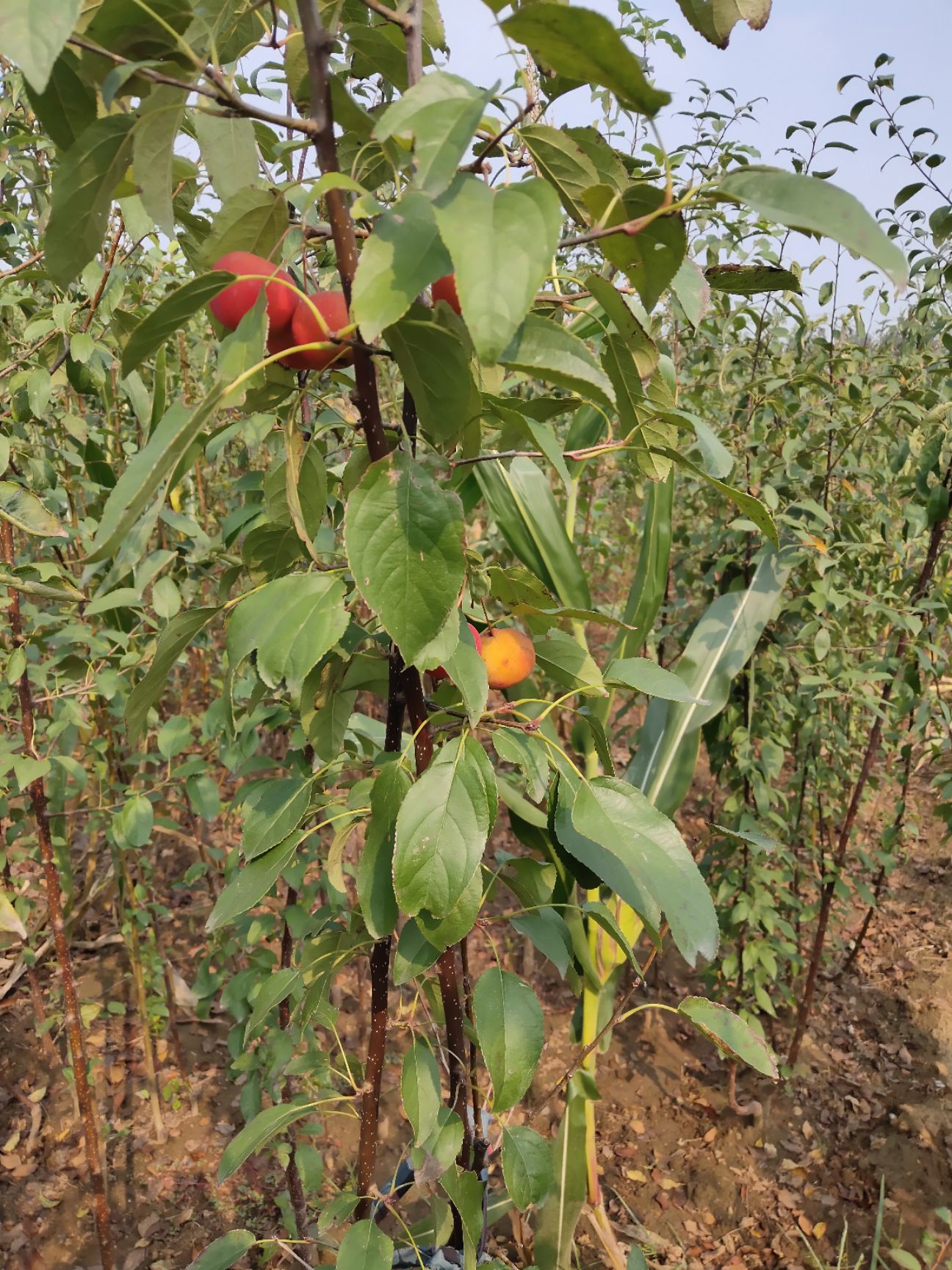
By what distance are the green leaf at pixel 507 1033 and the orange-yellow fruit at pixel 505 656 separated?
0.25 m

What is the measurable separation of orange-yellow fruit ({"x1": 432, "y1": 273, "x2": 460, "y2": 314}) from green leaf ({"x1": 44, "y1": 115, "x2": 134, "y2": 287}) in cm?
21

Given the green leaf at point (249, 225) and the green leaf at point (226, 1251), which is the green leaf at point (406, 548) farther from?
the green leaf at point (226, 1251)

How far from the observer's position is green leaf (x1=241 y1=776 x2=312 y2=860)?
2.23 feet

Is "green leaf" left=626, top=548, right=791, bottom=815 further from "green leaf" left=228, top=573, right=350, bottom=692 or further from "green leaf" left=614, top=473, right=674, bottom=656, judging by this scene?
"green leaf" left=228, top=573, right=350, bottom=692

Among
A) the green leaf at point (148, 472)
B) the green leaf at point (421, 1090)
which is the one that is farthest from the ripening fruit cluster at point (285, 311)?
the green leaf at point (421, 1090)

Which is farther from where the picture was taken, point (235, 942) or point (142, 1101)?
point (142, 1101)

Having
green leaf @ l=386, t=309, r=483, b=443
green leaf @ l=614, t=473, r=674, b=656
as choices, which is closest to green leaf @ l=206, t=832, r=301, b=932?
green leaf @ l=386, t=309, r=483, b=443

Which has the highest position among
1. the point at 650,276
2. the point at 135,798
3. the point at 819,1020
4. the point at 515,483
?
the point at 650,276

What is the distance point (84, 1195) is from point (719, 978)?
1.61 metres

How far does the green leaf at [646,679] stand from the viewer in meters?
0.64

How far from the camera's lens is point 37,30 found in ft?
1.19

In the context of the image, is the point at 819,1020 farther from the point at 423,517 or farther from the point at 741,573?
the point at 423,517

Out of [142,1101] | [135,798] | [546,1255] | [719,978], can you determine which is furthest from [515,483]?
[142,1101]

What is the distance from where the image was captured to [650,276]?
48 cm
